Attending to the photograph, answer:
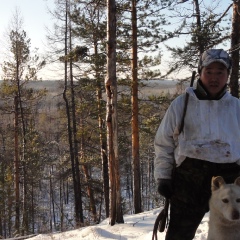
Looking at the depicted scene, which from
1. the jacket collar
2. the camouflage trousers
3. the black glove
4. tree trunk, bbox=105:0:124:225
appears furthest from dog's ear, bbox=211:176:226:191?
tree trunk, bbox=105:0:124:225

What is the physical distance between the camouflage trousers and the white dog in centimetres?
24

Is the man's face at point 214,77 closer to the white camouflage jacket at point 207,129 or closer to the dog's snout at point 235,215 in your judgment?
the white camouflage jacket at point 207,129

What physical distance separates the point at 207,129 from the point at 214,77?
456 mm

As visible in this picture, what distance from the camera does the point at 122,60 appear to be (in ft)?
47.9

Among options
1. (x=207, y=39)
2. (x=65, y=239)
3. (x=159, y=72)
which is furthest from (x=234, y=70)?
(x=65, y=239)

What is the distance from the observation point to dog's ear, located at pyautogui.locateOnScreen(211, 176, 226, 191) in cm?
272

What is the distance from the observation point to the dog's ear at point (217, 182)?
107 inches

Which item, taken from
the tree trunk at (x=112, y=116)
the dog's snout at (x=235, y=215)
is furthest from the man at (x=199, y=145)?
the tree trunk at (x=112, y=116)

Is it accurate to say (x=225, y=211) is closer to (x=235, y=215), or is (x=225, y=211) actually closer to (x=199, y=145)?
(x=235, y=215)

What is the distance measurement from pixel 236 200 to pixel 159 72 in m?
12.4

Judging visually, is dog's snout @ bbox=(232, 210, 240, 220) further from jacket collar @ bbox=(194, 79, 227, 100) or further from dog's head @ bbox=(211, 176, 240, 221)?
jacket collar @ bbox=(194, 79, 227, 100)

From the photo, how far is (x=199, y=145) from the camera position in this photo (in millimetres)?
2920

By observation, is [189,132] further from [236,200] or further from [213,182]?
[236,200]

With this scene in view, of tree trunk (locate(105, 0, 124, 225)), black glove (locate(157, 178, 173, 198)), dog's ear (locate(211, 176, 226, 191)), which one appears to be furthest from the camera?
tree trunk (locate(105, 0, 124, 225))
